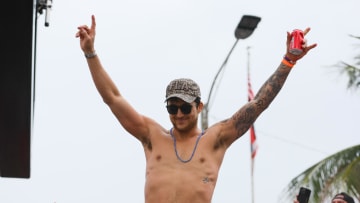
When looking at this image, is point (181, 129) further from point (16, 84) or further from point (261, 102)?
point (16, 84)

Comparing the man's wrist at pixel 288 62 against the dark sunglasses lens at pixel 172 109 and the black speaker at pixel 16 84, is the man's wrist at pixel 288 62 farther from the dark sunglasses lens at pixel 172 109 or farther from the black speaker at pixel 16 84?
the black speaker at pixel 16 84

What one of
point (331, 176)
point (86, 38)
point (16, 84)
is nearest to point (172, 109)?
point (86, 38)

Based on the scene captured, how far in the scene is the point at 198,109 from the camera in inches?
184

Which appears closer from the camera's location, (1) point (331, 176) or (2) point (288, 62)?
(2) point (288, 62)

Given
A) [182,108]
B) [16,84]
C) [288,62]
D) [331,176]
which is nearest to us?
[182,108]

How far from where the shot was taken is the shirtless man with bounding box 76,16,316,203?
14.6 feet

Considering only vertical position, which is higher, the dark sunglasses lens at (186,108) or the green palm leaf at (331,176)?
the dark sunglasses lens at (186,108)

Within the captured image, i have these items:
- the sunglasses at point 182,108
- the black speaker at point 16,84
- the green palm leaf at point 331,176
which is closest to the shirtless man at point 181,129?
the sunglasses at point 182,108

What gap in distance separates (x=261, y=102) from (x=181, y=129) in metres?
0.54

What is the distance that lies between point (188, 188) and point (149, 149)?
475mm

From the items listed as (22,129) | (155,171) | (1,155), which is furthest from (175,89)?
(1,155)

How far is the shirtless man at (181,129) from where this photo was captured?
175 inches

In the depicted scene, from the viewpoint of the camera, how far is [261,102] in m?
4.61

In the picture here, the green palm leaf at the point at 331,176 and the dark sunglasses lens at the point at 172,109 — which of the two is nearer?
the dark sunglasses lens at the point at 172,109
